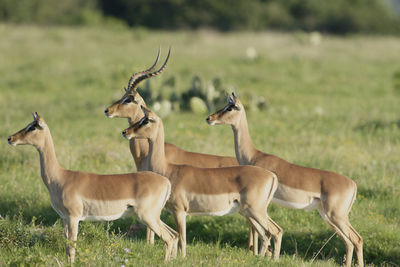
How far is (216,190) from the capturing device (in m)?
6.15

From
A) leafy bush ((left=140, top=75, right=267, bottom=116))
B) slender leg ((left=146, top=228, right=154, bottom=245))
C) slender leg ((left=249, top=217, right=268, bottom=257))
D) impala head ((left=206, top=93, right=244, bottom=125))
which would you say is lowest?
slender leg ((left=146, top=228, right=154, bottom=245))

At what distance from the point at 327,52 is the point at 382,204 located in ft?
62.2

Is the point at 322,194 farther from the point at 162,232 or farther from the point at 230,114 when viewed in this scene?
the point at 162,232

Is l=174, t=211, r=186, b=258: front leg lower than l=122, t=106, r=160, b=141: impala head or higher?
lower

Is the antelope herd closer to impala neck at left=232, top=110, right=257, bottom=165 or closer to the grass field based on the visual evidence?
impala neck at left=232, top=110, right=257, bottom=165

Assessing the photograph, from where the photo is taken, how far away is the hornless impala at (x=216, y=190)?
613 cm

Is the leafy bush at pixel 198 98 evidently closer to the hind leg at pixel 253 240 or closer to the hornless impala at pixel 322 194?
the hind leg at pixel 253 240

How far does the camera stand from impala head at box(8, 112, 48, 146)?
18.9 ft

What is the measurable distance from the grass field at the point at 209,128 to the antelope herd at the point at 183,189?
13.7 inches

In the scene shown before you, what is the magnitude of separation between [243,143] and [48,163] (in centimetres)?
227

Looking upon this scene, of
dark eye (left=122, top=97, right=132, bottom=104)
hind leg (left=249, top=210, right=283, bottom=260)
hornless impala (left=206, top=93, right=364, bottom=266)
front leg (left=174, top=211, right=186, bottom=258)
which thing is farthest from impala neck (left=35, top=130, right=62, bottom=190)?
hind leg (left=249, top=210, right=283, bottom=260)

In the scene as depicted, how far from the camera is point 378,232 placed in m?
7.39

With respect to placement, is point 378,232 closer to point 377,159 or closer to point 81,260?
point 377,159

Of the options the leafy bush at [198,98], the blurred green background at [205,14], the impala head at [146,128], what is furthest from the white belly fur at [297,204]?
the blurred green background at [205,14]
